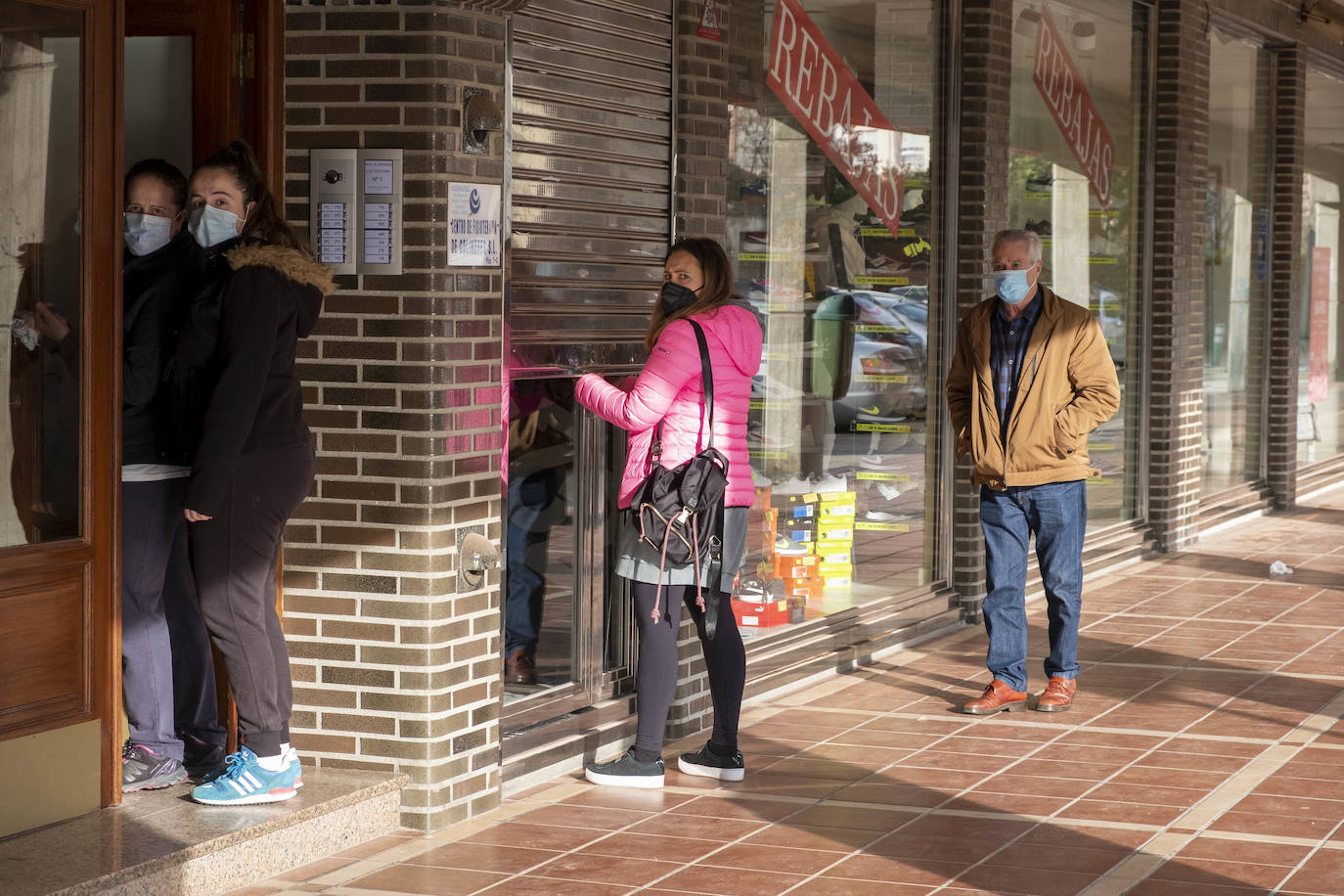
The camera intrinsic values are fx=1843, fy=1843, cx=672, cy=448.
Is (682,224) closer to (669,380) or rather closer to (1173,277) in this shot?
(669,380)

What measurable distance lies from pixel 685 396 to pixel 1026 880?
1934mm

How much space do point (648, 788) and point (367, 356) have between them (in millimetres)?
1783

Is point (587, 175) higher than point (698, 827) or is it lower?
higher

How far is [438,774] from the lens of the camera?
566 cm

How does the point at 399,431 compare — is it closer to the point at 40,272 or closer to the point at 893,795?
the point at 40,272

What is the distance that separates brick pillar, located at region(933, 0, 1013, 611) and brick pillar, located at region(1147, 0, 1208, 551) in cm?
311

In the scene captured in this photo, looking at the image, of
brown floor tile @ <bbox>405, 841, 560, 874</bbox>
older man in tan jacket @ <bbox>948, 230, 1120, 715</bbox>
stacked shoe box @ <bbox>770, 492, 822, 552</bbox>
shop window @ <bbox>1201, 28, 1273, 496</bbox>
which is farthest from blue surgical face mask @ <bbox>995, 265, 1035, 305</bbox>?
shop window @ <bbox>1201, 28, 1273, 496</bbox>

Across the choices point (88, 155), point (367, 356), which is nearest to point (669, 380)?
point (367, 356)

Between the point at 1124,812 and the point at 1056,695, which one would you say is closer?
the point at 1124,812

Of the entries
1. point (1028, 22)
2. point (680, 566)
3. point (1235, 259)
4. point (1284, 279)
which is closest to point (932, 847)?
point (680, 566)

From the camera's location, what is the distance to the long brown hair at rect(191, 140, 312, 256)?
521cm

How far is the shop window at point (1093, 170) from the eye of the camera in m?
10.8

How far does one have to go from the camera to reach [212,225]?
5238 mm

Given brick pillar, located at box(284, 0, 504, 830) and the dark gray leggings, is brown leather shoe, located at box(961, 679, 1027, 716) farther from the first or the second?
brick pillar, located at box(284, 0, 504, 830)
